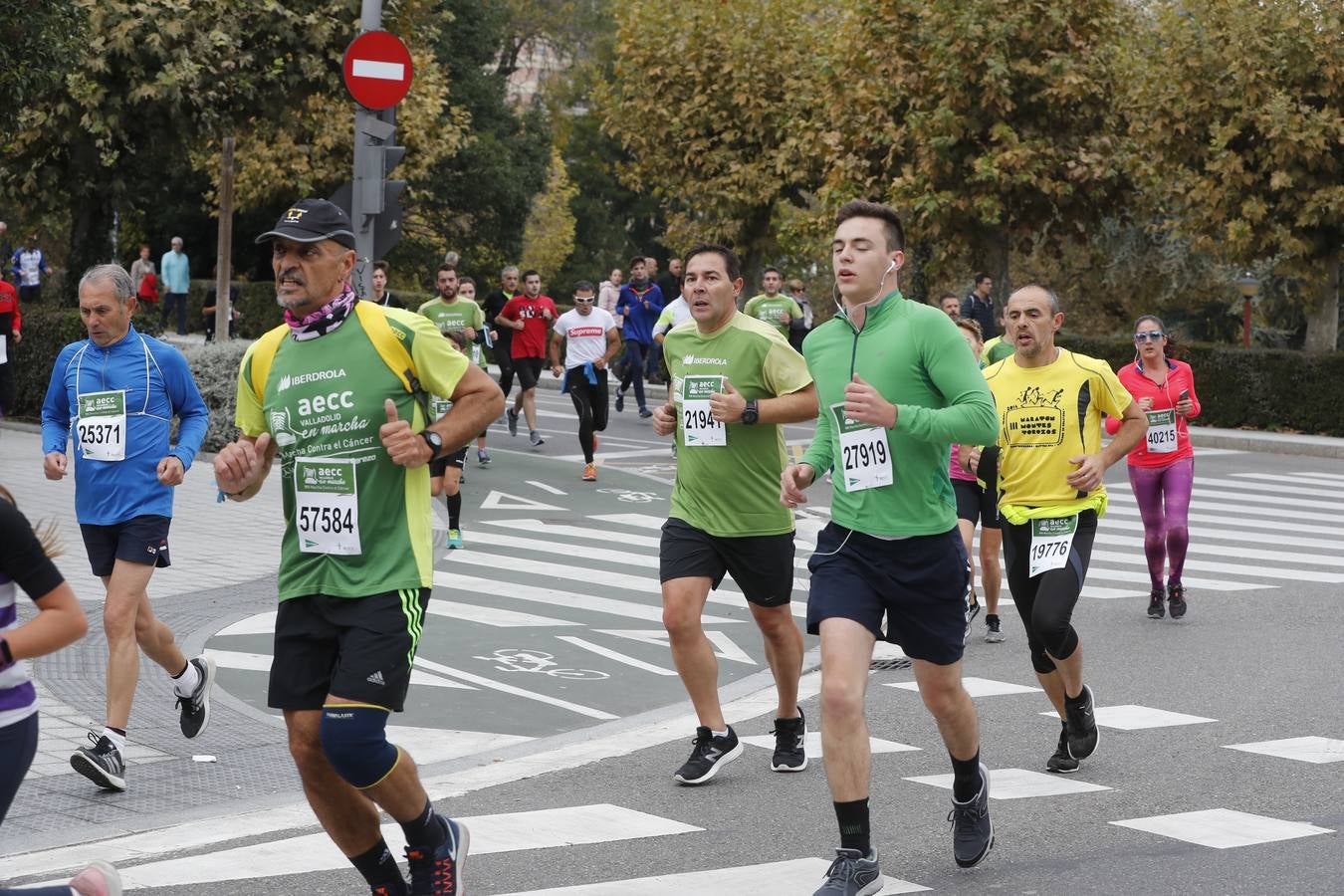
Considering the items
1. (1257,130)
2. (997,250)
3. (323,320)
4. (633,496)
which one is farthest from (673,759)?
(997,250)

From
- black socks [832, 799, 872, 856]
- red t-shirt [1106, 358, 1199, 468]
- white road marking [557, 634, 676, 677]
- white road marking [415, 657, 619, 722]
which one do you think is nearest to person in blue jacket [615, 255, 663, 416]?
red t-shirt [1106, 358, 1199, 468]

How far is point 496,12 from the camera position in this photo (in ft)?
190

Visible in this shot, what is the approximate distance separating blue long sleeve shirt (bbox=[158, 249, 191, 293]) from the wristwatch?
3519 centimetres

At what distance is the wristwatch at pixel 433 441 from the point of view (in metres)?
4.90

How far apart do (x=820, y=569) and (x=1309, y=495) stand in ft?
49.8

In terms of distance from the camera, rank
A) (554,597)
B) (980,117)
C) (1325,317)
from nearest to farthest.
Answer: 1. (554,597)
2. (1325,317)
3. (980,117)

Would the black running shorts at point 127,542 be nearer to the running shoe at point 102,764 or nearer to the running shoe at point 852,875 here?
the running shoe at point 102,764

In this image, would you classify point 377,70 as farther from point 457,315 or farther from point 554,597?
point 457,315

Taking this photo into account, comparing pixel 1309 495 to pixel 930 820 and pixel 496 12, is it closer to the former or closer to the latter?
pixel 930 820

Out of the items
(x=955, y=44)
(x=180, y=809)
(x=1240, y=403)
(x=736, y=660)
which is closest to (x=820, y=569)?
(x=180, y=809)

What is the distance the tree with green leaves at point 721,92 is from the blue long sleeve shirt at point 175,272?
9347mm

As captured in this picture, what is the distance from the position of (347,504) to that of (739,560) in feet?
8.83

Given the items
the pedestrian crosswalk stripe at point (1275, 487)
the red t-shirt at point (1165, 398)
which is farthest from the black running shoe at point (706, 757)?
the pedestrian crosswalk stripe at point (1275, 487)

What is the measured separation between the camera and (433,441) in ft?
16.1
